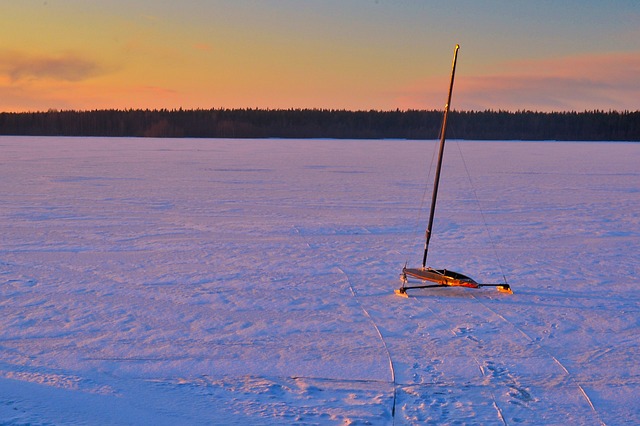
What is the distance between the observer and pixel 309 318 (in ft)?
20.4

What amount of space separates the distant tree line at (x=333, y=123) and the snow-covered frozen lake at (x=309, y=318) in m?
83.0

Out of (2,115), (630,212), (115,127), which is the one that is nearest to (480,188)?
(630,212)

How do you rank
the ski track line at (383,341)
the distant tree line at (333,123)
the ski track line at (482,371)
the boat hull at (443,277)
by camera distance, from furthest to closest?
the distant tree line at (333,123), the boat hull at (443,277), the ski track line at (383,341), the ski track line at (482,371)

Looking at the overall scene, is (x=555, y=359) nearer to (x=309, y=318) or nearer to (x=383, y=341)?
(x=383, y=341)

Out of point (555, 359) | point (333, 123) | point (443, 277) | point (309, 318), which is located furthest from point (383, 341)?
point (333, 123)

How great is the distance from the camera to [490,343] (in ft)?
18.1

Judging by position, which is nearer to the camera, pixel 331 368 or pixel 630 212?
pixel 331 368

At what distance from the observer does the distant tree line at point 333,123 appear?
98.8m

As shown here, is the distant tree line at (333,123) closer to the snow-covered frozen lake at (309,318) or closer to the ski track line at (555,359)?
the snow-covered frozen lake at (309,318)

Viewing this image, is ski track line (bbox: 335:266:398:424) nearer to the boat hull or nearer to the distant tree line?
the boat hull

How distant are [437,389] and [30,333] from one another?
11.2ft

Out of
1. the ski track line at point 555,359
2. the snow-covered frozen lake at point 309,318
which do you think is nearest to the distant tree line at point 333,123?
the snow-covered frozen lake at point 309,318

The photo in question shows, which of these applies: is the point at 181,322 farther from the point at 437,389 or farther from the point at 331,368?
the point at 437,389

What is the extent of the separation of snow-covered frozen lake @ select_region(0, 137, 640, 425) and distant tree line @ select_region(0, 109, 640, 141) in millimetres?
83003
